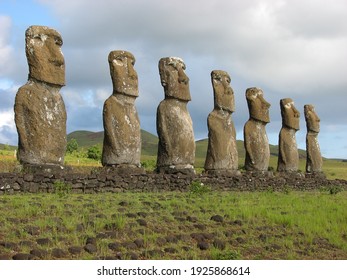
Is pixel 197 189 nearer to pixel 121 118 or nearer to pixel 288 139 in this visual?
pixel 121 118

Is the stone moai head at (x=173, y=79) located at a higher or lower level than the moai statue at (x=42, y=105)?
higher

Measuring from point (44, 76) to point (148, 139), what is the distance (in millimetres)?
96379

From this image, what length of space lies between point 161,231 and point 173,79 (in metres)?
9.41

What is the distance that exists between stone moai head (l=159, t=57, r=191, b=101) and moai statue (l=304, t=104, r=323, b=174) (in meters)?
9.54

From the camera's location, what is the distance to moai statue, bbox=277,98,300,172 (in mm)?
22328

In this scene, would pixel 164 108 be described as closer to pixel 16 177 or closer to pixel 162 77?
pixel 162 77

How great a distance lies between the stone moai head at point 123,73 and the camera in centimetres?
1575

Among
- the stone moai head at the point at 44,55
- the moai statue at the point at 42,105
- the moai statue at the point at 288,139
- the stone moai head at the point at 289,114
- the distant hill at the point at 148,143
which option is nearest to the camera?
the moai statue at the point at 42,105

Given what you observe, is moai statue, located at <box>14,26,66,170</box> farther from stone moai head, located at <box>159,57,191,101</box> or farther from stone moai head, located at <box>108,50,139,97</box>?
stone moai head, located at <box>159,57,191,101</box>

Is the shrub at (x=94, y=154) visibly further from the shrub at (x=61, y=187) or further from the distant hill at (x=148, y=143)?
the distant hill at (x=148, y=143)

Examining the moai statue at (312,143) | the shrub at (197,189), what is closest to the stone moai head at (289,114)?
the moai statue at (312,143)

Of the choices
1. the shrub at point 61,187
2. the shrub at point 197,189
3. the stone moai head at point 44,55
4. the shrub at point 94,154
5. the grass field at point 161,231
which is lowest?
the grass field at point 161,231

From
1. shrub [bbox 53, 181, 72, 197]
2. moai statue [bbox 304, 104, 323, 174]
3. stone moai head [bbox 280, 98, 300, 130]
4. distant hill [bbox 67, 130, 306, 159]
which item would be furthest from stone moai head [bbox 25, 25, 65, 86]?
distant hill [bbox 67, 130, 306, 159]

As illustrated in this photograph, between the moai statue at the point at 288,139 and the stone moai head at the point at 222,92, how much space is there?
14.2 feet
